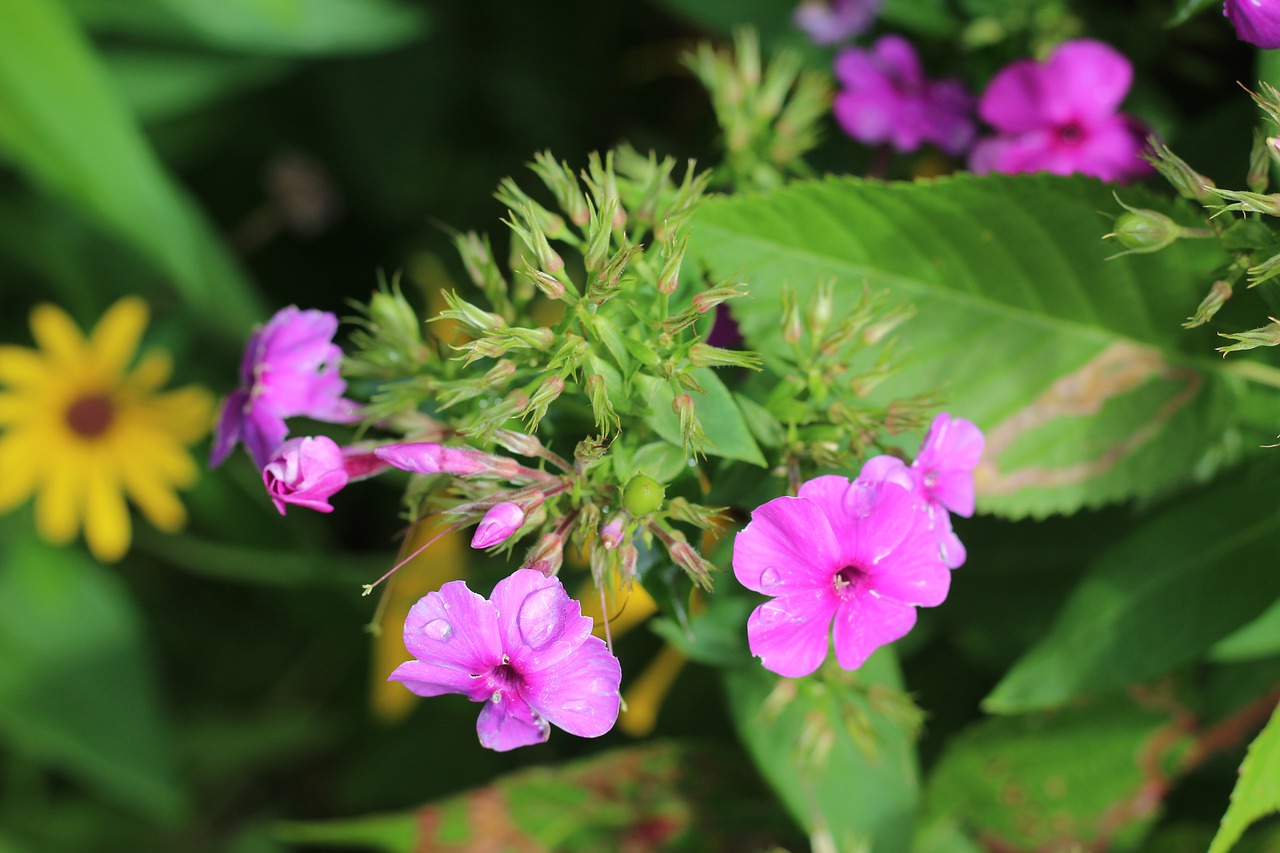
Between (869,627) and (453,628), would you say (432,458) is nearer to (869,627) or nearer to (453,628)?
(453,628)

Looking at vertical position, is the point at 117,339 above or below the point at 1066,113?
below

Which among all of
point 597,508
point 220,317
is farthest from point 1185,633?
point 220,317

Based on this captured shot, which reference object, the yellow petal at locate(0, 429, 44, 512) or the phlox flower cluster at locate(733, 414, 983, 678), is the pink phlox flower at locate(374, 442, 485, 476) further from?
the yellow petal at locate(0, 429, 44, 512)

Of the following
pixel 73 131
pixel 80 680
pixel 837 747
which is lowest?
pixel 80 680

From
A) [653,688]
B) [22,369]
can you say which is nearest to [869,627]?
[653,688]

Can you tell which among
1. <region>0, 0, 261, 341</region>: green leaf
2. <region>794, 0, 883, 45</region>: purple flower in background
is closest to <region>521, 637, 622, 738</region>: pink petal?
<region>794, 0, 883, 45</region>: purple flower in background

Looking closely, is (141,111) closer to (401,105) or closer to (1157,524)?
(401,105)
